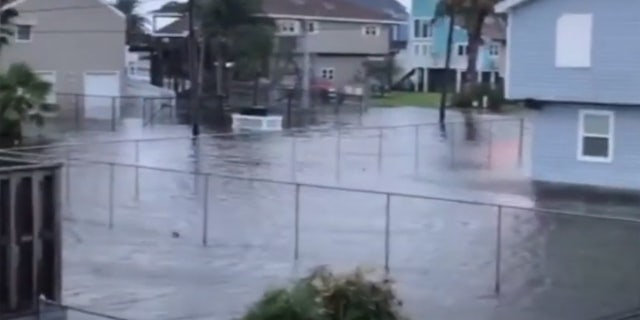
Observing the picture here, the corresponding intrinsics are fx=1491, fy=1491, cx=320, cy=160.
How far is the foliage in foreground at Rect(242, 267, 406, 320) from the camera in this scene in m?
12.3

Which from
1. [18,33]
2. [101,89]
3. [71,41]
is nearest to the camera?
[18,33]

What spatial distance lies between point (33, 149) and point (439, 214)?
13.8 m

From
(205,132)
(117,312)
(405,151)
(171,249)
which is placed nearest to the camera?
(117,312)

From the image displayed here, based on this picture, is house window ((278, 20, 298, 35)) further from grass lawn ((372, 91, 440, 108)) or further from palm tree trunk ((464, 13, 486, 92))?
palm tree trunk ((464, 13, 486, 92))

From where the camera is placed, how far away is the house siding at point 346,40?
9632 cm

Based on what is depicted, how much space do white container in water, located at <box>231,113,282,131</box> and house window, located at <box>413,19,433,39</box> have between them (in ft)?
175

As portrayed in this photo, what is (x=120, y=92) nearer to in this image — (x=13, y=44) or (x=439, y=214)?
(x=13, y=44)

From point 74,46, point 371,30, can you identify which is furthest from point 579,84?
point 371,30

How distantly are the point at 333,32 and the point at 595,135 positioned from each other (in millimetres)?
60104

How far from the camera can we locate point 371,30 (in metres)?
102

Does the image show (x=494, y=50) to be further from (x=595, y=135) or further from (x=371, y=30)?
(x=595, y=135)

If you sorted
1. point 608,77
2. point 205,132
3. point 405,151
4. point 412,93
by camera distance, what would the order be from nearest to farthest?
point 608,77, point 405,151, point 205,132, point 412,93

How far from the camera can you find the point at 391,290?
12.6m

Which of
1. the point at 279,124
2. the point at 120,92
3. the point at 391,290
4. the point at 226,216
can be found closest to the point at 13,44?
the point at 120,92
